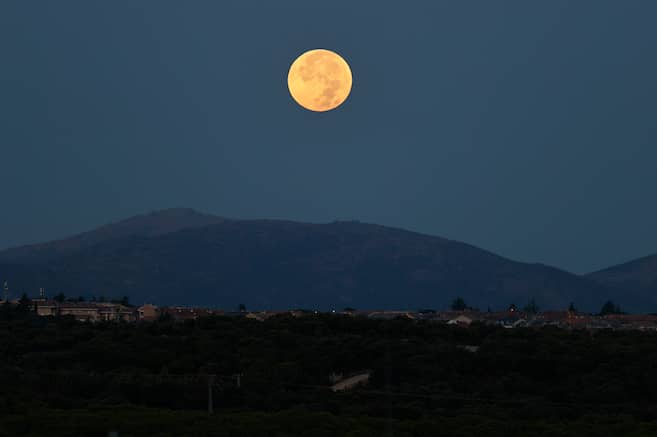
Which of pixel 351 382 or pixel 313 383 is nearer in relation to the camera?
pixel 313 383

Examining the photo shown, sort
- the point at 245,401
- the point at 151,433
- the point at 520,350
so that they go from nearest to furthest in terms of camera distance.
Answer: the point at 151,433
the point at 245,401
the point at 520,350

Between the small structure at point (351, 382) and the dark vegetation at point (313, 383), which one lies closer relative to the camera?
the dark vegetation at point (313, 383)

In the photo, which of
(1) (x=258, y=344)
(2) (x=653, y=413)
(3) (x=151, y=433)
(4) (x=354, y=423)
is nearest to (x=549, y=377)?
(2) (x=653, y=413)

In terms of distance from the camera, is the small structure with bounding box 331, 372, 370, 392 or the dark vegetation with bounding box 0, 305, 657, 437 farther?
the small structure with bounding box 331, 372, 370, 392

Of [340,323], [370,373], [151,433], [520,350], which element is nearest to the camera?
[151,433]

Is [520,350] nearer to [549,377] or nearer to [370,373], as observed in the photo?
[549,377]

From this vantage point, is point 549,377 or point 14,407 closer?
point 14,407

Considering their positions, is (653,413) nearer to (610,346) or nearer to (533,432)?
(533,432)

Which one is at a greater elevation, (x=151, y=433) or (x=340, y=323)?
(x=340, y=323)
